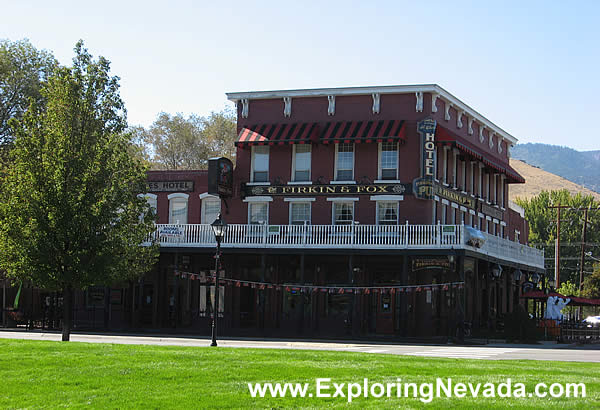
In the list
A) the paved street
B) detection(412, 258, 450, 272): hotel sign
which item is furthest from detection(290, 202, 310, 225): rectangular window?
the paved street

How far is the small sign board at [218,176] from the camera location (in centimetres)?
3881

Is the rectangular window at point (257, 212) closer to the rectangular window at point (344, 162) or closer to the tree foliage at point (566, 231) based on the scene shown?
the rectangular window at point (344, 162)

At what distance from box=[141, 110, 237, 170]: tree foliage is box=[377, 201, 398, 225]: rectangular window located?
30.0m

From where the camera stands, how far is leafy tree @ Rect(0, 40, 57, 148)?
48188 millimetres

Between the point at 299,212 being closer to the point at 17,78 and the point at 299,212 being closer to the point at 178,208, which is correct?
the point at 178,208

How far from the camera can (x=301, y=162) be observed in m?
39.5

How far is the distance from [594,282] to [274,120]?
3480 centimetres

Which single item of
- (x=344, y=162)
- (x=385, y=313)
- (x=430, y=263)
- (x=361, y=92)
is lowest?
(x=385, y=313)

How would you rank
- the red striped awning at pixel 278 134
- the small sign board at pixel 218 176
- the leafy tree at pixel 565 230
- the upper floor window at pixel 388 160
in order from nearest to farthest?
the upper floor window at pixel 388 160
the red striped awning at pixel 278 134
the small sign board at pixel 218 176
the leafy tree at pixel 565 230

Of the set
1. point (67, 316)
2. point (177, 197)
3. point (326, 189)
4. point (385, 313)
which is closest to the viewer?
point (67, 316)

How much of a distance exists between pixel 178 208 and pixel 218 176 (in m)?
3.90

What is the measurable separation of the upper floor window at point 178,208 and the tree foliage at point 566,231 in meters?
43.8

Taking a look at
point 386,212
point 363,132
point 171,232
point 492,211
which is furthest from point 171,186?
point 492,211

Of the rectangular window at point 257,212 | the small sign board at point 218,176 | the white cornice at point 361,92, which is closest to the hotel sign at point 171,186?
the small sign board at point 218,176
